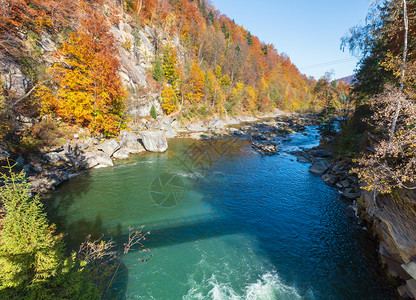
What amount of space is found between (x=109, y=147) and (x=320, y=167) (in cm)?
2675

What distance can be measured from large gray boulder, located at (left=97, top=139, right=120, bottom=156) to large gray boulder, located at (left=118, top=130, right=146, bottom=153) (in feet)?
4.89

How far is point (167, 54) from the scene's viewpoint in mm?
41250

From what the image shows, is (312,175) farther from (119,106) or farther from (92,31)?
(92,31)

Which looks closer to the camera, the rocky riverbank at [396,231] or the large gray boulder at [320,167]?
the rocky riverbank at [396,231]

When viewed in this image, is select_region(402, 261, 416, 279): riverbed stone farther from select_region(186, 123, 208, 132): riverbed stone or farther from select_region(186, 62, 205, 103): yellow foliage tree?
select_region(186, 62, 205, 103): yellow foliage tree

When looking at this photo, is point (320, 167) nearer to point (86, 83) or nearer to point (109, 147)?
point (109, 147)

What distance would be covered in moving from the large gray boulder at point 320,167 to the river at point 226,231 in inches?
45.2

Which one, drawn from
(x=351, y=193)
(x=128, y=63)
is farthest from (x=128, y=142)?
(x=351, y=193)

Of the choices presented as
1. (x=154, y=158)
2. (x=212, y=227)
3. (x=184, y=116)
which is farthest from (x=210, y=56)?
(x=212, y=227)

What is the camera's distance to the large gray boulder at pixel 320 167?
19166 mm

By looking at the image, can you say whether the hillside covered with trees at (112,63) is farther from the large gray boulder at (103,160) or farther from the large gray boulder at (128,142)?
the large gray boulder at (103,160)

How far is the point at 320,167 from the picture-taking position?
64.8 feet

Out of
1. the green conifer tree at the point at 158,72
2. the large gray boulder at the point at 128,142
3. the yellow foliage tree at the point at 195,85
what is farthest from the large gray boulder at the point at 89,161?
the yellow foliage tree at the point at 195,85

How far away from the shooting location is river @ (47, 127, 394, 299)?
7.36 meters
